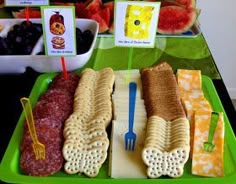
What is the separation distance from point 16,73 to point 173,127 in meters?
0.61

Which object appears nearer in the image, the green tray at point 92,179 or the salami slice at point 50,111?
the green tray at point 92,179

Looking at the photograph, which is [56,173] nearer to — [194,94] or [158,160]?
[158,160]

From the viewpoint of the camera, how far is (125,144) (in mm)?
942

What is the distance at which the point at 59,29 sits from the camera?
1086 mm

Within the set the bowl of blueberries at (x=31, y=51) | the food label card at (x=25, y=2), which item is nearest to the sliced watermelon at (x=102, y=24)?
the bowl of blueberries at (x=31, y=51)

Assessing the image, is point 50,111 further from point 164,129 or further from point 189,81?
point 189,81

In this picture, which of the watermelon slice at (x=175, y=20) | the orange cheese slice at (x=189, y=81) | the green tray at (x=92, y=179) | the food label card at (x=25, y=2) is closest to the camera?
the green tray at (x=92, y=179)

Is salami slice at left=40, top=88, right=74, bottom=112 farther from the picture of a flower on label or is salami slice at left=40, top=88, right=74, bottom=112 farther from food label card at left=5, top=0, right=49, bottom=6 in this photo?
food label card at left=5, top=0, right=49, bottom=6

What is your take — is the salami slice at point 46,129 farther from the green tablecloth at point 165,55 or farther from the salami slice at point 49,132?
the green tablecloth at point 165,55

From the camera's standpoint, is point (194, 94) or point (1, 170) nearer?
point (1, 170)

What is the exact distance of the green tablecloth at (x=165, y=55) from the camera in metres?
1.36

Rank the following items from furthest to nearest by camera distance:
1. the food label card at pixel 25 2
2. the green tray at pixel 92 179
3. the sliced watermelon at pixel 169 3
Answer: the sliced watermelon at pixel 169 3, the food label card at pixel 25 2, the green tray at pixel 92 179

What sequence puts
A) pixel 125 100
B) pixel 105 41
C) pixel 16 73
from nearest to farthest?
pixel 125 100
pixel 16 73
pixel 105 41

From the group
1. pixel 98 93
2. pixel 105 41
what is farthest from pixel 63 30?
pixel 105 41
